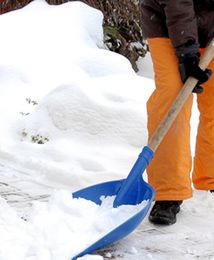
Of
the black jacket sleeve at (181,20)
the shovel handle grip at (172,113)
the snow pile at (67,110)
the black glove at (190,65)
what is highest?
the black jacket sleeve at (181,20)

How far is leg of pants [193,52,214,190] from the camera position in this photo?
10.9ft

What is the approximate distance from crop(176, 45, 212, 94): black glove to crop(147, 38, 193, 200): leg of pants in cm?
7

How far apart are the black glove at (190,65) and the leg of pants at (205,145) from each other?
31cm

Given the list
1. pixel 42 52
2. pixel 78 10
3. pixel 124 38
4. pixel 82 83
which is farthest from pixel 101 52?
pixel 124 38

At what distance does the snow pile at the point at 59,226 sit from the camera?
97.0 inches

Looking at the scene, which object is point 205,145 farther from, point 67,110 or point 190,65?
point 67,110

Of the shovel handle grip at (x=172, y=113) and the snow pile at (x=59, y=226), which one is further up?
the shovel handle grip at (x=172, y=113)

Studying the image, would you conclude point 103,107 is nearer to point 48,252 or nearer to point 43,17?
point 48,252

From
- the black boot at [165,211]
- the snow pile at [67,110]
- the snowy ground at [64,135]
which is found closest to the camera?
the snowy ground at [64,135]

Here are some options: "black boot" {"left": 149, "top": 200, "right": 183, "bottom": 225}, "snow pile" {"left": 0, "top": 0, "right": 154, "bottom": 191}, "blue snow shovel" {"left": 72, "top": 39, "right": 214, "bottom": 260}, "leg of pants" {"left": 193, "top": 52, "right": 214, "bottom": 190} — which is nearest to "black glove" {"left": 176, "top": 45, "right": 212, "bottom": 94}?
"blue snow shovel" {"left": 72, "top": 39, "right": 214, "bottom": 260}

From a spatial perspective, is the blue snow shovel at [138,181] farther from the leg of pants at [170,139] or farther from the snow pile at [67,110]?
the snow pile at [67,110]

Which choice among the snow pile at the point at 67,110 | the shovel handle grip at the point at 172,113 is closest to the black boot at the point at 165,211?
the shovel handle grip at the point at 172,113

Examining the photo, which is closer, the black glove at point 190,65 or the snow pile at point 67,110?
the black glove at point 190,65

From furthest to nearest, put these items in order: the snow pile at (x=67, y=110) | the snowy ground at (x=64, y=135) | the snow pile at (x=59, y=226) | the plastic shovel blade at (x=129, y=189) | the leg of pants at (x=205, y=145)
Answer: the snow pile at (x=67, y=110)
the leg of pants at (x=205, y=145)
the plastic shovel blade at (x=129, y=189)
the snowy ground at (x=64, y=135)
the snow pile at (x=59, y=226)
